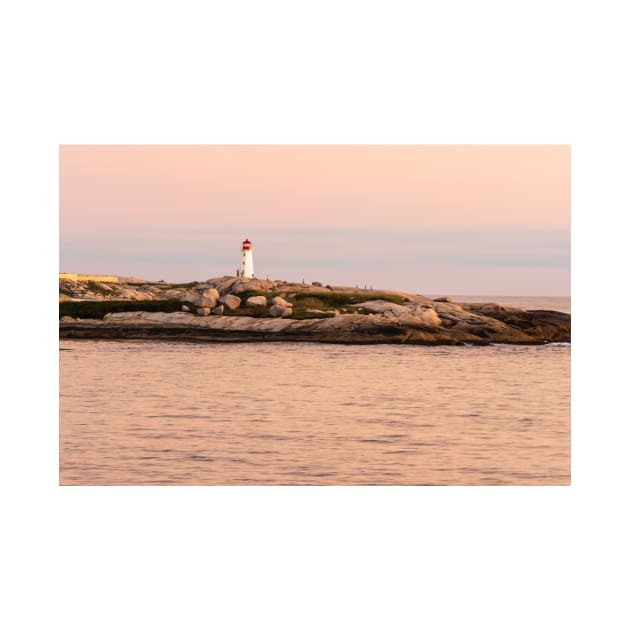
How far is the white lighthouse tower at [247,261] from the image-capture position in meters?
14.4

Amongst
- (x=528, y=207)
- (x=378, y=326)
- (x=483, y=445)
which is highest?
(x=528, y=207)

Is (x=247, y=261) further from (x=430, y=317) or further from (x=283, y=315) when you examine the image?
(x=430, y=317)

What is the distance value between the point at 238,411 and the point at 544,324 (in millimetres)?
4272

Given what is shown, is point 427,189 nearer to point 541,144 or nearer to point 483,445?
point 541,144

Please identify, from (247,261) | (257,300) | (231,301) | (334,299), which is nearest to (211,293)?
(231,301)

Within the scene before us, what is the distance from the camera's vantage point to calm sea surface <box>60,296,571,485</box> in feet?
44.6

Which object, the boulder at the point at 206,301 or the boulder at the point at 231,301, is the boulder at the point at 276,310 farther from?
the boulder at the point at 206,301

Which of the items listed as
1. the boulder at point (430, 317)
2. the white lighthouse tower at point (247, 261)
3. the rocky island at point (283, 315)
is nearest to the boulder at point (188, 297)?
the rocky island at point (283, 315)

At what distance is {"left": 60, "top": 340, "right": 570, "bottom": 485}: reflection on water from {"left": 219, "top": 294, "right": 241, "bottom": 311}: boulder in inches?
26.0

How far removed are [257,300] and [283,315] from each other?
1.69ft

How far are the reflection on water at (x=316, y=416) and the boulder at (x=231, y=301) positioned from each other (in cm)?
66

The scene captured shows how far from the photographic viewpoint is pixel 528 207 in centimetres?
1438

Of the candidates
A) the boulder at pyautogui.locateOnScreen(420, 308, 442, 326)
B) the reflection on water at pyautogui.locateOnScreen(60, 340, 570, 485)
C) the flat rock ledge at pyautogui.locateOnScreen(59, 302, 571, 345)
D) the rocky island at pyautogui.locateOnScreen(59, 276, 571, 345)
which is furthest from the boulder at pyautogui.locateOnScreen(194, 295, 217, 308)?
the boulder at pyautogui.locateOnScreen(420, 308, 442, 326)
